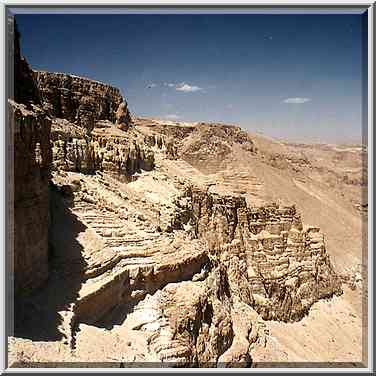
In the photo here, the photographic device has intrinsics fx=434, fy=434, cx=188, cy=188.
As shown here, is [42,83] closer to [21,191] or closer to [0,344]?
[21,191]

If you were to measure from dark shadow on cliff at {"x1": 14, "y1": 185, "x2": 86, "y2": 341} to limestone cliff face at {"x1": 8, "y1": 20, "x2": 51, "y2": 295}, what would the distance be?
0.28 m

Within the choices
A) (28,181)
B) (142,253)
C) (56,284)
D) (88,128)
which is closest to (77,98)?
(88,128)

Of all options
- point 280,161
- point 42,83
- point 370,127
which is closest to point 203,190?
point 42,83

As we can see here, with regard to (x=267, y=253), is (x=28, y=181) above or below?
above

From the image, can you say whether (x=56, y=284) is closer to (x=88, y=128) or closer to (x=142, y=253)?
(x=142, y=253)

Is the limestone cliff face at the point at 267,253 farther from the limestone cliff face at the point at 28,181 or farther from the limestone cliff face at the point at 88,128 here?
the limestone cliff face at the point at 28,181

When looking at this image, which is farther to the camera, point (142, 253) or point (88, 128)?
point (88, 128)

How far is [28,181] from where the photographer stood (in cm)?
831

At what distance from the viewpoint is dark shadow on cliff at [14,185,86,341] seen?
25.1 ft

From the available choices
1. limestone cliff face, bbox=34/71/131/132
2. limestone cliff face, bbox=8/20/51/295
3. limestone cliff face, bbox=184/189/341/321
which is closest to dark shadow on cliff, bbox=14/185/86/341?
limestone cliff face, bbox=8/20/51/295

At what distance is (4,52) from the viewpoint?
6.77 meters

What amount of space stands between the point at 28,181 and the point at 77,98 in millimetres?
12862

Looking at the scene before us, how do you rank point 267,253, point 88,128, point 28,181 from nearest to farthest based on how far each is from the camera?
point 28,181 < point 88,128 < point 267,253

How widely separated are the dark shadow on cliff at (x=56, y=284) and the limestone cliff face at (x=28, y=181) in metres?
0.28
